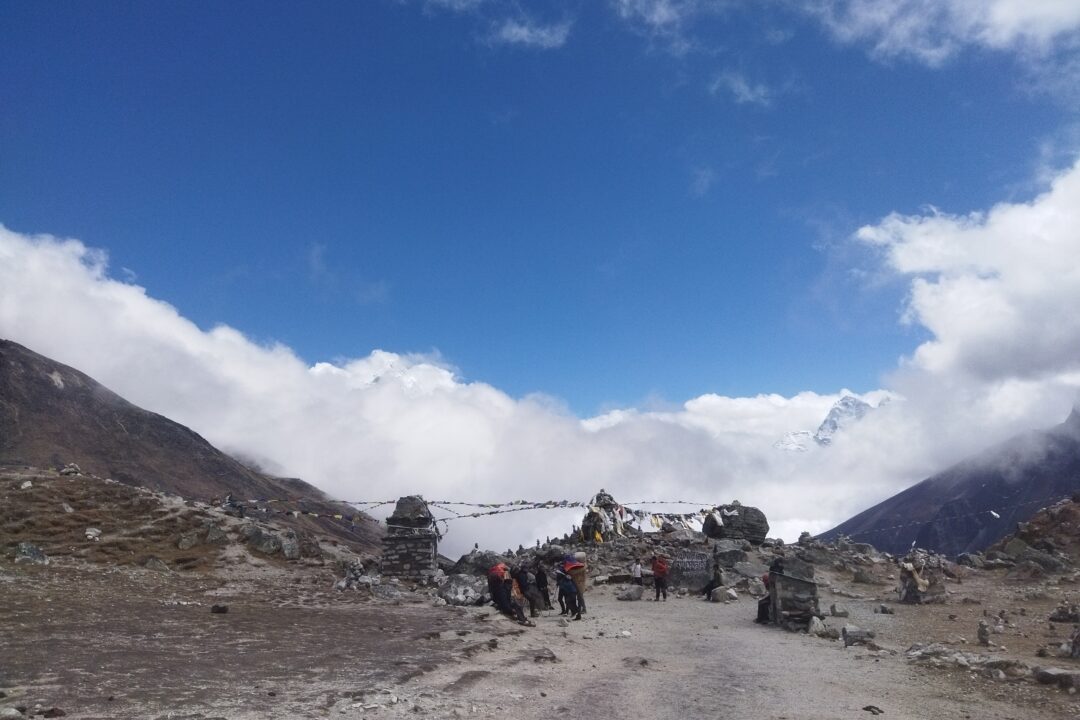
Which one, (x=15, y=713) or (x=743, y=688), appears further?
(x=743, y=688)

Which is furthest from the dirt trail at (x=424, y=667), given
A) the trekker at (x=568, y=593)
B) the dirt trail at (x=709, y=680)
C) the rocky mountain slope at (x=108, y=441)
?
the rocky mountain slope at (x=108, y=441)

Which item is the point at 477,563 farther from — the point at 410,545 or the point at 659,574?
the point at 659,574

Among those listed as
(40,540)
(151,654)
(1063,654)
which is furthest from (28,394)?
(1063,654)

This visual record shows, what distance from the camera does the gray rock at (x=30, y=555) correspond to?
837 inches

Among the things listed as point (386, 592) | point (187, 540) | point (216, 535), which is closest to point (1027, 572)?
point (386, 592)

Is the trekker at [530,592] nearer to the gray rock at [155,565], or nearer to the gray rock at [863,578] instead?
the gray rock at [155,565]

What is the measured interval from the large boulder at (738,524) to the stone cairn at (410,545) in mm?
15516

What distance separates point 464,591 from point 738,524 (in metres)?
17.7

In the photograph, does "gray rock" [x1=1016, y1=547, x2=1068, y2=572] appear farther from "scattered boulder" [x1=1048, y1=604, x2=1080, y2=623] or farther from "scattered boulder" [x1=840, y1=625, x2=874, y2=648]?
"scattered boulder" [x1=840, y1=625, x2=874, y2=648]

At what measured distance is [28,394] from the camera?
139000 mm

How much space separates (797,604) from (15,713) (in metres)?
15.8

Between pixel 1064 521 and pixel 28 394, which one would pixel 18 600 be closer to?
pixel 1064 521

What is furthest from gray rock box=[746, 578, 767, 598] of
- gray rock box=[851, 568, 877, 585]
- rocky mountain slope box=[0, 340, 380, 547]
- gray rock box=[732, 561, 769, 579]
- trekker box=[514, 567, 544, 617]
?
rocky mountain slope box=[0, 340, 380, 547]

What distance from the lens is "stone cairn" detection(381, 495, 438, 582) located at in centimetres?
2542
